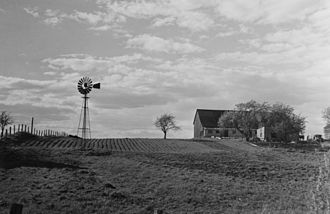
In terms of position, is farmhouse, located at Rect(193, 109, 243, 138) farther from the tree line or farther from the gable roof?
the tree line

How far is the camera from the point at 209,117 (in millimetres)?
124688

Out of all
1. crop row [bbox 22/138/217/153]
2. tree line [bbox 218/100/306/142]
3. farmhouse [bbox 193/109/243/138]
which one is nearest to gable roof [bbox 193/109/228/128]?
farmhouse [bbox 193/109/243/138]

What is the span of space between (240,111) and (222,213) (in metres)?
82.3

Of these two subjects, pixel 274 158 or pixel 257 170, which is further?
pixel 274 158

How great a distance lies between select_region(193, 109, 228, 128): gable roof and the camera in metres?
122

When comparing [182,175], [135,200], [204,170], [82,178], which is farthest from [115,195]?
[204,170]

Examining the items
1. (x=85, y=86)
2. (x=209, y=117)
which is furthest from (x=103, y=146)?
(x=209, y=117)

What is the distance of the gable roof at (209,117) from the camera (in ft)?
399

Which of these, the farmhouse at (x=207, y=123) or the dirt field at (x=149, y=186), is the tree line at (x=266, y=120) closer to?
→ the farmhouse at (x=207, y=123)

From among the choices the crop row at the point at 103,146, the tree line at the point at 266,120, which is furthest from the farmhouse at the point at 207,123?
the crop row at the point at 103,146

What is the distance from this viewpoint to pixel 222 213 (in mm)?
22000

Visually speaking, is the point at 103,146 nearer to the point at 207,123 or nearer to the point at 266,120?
the point at 266,120

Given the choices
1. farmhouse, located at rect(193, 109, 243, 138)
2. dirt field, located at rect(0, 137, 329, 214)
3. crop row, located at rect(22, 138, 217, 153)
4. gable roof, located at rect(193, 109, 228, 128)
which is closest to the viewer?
dirt field, located at rect(0, 137, 329, 214)

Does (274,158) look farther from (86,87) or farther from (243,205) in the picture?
(86,87)
